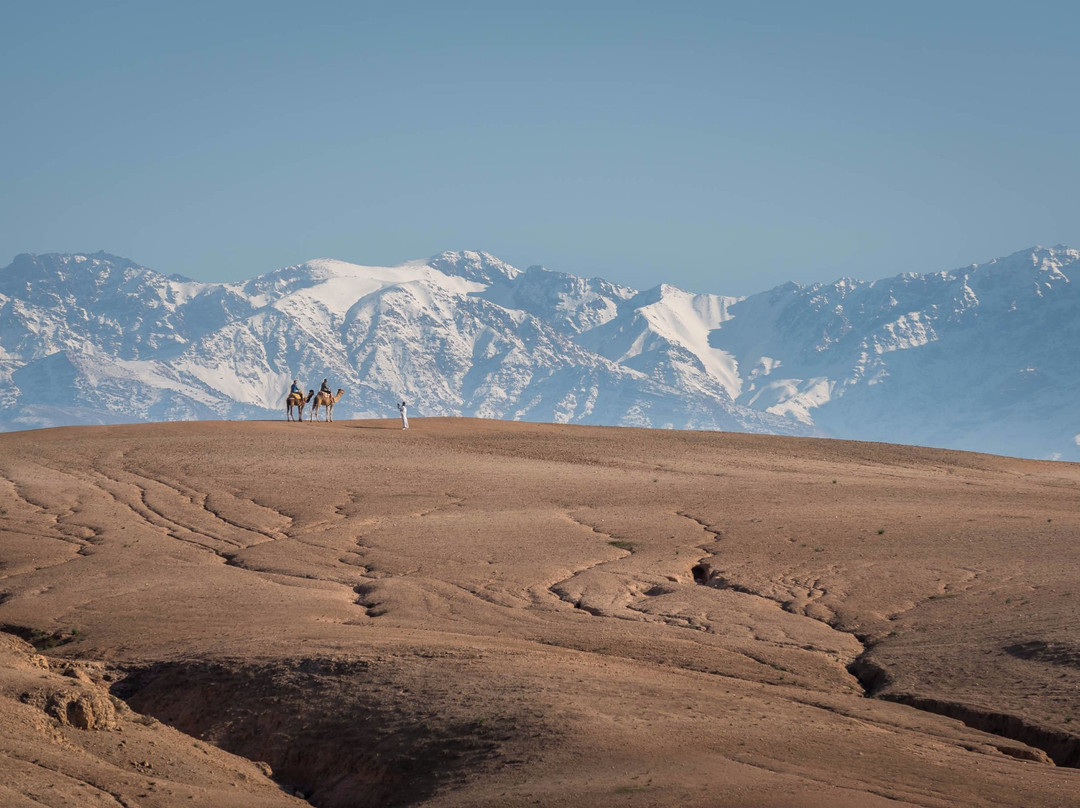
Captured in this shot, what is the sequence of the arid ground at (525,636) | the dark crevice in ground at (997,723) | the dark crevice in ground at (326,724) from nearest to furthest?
the arid ground at (525,636) → the dark crevice in ground at (326,724) → the dark crevice in ground at (997,723)

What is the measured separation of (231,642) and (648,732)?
336 inches

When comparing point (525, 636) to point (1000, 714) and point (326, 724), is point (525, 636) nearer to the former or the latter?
point (326, 724)

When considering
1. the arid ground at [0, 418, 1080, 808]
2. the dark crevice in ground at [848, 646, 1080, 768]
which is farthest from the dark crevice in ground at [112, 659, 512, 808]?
the dark crevice in ground at [848, 646, 1080, 768]

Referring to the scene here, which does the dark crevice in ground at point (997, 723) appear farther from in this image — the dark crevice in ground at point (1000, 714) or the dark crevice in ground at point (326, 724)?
the dark crevice in ground at point (326, 724)

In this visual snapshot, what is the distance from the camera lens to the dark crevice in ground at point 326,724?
1680 centimetres

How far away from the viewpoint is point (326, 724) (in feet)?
60.8

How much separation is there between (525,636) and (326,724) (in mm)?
5669

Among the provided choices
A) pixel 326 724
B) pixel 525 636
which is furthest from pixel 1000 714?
pixel 326 724

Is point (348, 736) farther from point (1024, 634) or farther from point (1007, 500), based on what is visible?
point (1007, 500)

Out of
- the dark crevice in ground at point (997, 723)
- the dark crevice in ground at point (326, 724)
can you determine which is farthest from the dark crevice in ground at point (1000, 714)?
the dark crevice in ground at point (326, 724)

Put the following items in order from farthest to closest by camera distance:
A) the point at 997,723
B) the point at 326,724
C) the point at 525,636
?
the point at 525,636
the point at 997,723
the point at 326,724

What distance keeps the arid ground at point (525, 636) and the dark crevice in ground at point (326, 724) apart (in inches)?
2.0

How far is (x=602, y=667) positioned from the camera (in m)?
20.9

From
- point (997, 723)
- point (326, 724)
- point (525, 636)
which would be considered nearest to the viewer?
point (326, 724)
